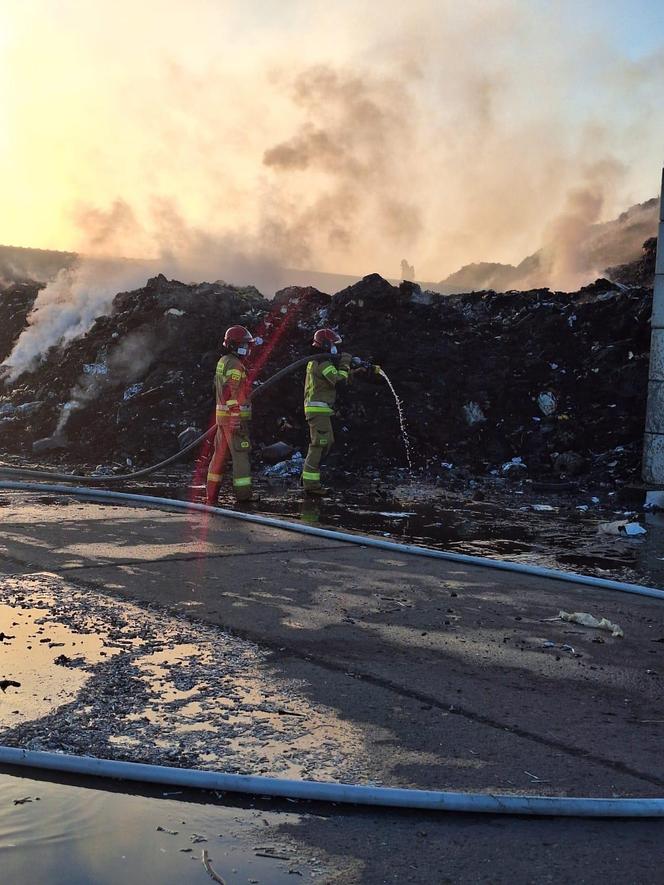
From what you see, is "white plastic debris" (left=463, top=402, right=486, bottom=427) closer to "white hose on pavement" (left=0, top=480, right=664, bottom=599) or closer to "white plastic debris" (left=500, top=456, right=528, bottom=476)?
"white plastic debris" (left=500, top=456, right=528, bottom=476)

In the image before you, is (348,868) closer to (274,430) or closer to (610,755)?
(610,755)

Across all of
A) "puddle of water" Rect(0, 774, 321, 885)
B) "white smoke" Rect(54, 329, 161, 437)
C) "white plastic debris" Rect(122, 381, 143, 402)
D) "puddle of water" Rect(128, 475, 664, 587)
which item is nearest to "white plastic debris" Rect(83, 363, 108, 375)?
"white smoke" Rect(54, 329, 161, 437)

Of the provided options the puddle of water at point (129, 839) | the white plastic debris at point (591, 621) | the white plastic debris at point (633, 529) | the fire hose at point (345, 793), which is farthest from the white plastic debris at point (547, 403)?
the puddle of water at point (129, 839)

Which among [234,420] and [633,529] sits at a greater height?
[234,420]

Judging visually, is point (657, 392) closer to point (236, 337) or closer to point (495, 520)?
point (495, 520)

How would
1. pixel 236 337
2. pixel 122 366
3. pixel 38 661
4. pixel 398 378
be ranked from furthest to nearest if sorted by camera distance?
1. pixel 122 366
2. pixel 398 378
3. pixel 236 337
4. pixel 38 661

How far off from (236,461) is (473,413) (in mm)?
5779

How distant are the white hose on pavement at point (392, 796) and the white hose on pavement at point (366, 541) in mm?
3090

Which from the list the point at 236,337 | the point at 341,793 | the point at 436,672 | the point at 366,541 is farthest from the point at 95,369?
the point at 341,793

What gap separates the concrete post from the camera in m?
10.8

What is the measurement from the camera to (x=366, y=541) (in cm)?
699

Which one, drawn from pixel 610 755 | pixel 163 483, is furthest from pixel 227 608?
pixel 163 483

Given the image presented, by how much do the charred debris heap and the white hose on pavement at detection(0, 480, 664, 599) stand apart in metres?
4.46

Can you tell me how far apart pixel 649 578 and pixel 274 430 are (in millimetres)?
8658
